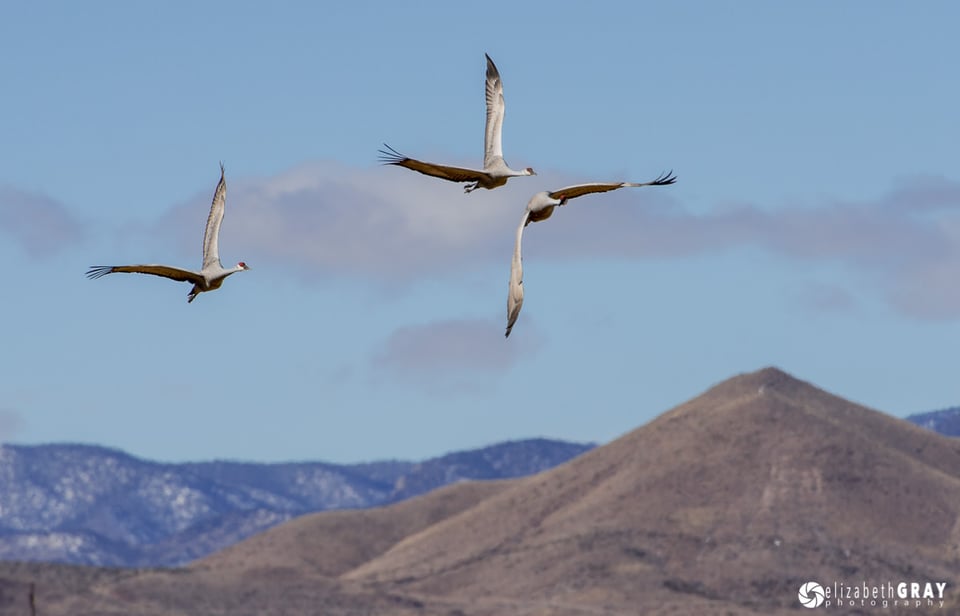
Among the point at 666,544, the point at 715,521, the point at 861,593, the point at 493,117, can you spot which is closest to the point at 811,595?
the point at 861,593

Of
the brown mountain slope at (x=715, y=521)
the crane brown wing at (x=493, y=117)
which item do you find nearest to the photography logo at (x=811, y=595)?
the brown mountain slope at (x=715, y=521)

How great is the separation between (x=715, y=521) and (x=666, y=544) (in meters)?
6.80

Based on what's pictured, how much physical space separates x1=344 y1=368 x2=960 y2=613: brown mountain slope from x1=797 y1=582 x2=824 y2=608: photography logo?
1.20 m

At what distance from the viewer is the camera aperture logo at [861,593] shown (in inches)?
5817

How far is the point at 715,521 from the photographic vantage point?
168 meters

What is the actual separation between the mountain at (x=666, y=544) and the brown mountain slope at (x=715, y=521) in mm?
216

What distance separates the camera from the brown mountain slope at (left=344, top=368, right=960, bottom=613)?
15512cm

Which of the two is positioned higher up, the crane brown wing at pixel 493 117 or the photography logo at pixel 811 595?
the photography logo at pixel 811 595

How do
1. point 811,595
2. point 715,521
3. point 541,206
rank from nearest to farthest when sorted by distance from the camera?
point 541,206, point 811,595, point 715,521

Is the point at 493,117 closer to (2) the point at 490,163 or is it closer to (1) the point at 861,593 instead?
(2) the point at 490,163

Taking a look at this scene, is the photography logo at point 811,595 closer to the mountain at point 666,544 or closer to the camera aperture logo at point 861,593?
the camera aperture logo at point 861,593

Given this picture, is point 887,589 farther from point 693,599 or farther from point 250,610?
point 250,610

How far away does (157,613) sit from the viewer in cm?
14938

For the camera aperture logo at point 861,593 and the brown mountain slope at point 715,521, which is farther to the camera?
the brown mountain slope at point 715,521
